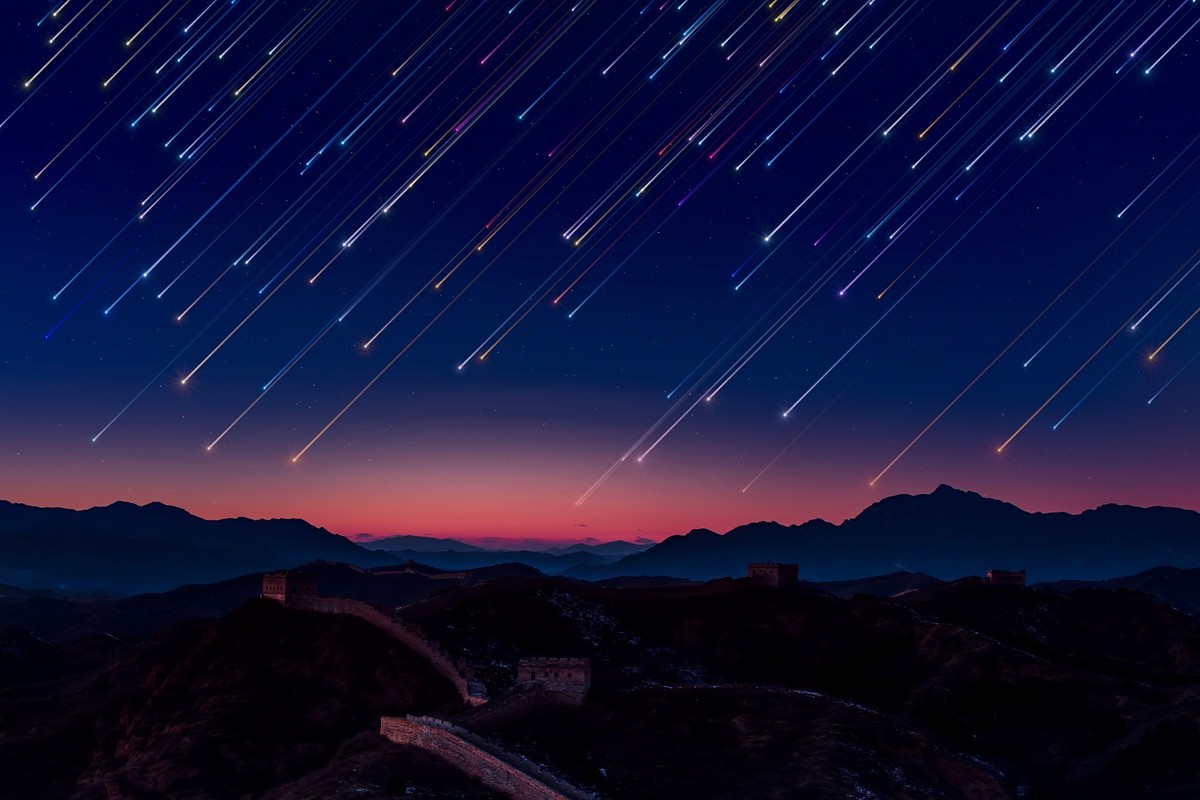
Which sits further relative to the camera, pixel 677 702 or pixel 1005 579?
pixel 1005 579

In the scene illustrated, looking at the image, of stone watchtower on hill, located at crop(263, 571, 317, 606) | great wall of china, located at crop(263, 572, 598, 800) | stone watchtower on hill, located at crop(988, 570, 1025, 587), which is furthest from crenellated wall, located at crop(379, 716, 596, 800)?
stone watchtower on hill, located at crop(988, 570, 1025, 587)

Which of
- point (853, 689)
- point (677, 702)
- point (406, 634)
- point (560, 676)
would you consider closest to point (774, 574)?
point (853, 689)

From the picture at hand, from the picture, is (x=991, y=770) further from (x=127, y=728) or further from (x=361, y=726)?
(x=127, y=728)

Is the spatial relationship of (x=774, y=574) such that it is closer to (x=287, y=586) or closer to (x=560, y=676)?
(x=287, y=586)

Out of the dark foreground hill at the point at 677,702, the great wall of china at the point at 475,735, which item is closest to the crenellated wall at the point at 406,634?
the great wall of china at the point at 475,735

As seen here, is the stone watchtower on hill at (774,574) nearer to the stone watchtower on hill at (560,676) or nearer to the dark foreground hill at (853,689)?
the dark foreground hill at (853,689)

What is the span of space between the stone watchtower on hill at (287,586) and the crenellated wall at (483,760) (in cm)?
4642

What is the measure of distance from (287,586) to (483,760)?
2263 inches

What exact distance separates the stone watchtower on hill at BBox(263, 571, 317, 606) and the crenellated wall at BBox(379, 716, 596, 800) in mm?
46417

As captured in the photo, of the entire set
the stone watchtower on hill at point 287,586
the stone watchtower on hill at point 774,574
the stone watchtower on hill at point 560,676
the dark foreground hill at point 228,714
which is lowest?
the dark foreground hill at point 228,714

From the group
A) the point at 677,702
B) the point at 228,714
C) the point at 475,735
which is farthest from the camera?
the point at 228,714

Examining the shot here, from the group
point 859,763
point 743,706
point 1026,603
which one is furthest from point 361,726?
point 1026,603

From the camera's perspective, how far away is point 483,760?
181 feet

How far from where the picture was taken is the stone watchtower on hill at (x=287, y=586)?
107 meters
